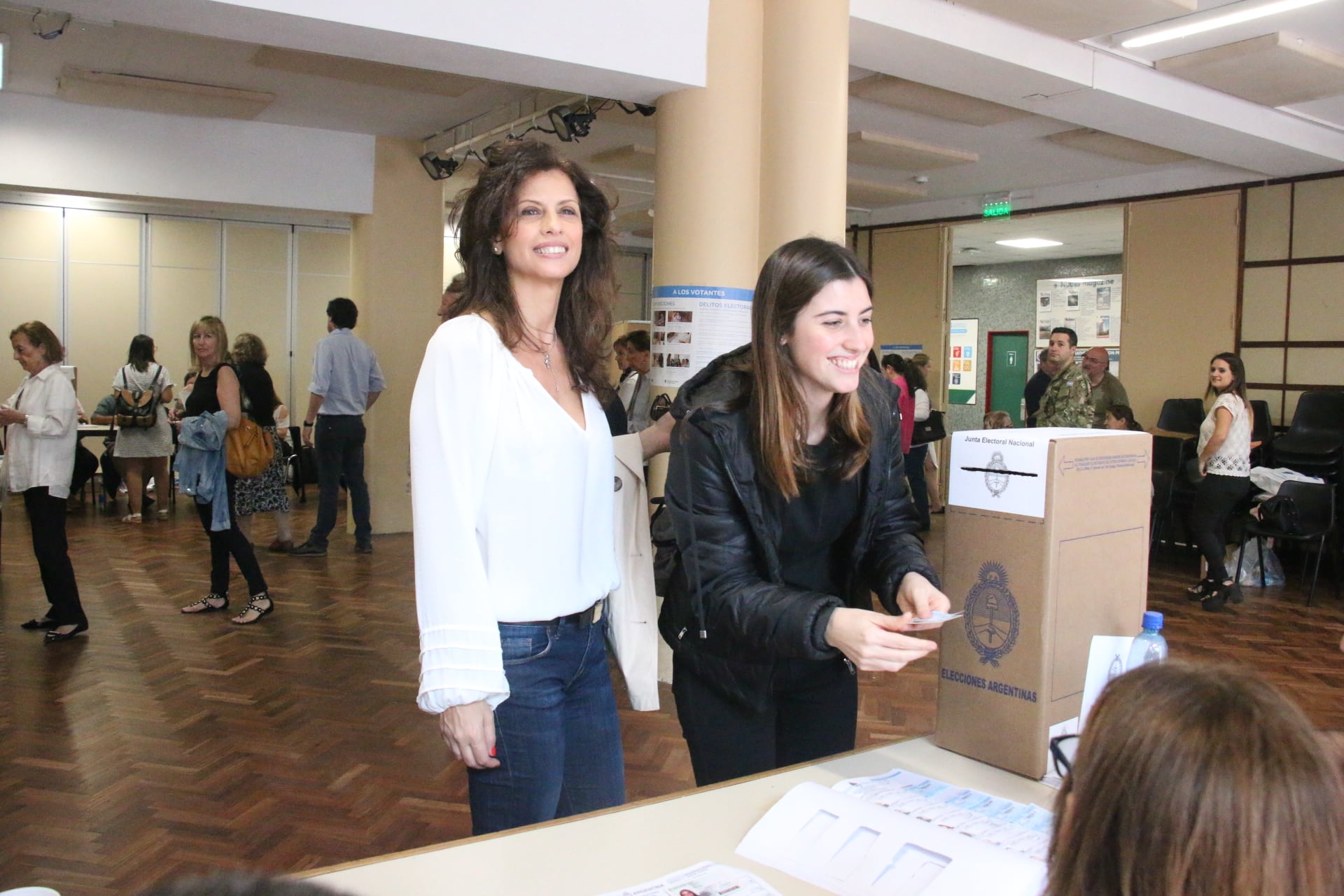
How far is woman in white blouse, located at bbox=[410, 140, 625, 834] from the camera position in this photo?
4.45 feet

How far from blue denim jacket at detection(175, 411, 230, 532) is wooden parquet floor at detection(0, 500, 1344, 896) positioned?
2.18ft

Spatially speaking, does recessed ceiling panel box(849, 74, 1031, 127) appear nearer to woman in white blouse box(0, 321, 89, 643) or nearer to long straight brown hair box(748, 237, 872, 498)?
woman in white blouse box(0, 321, 89, 643)

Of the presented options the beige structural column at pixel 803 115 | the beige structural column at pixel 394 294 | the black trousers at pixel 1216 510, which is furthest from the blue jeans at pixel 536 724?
the beige structural column at pixel 394 294

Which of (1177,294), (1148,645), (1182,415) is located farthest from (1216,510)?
(1148,645)

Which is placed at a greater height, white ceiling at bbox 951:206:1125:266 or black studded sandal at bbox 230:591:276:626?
white ceiling at bbox 951:206:1125:266

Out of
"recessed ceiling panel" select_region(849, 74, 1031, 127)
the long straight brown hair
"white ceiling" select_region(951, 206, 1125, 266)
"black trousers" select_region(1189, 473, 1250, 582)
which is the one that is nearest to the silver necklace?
the long straight brown hair

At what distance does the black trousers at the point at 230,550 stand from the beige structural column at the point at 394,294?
266 cm

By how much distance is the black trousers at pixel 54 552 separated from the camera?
446 centimetres

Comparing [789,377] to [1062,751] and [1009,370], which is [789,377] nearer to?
[1062,751]

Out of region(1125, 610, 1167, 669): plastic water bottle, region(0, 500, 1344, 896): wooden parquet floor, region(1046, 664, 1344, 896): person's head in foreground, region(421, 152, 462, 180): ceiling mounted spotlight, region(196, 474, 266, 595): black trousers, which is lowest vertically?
region(0, 500, 1344, 896): wooden parquet floor

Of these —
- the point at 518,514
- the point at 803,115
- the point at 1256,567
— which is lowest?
the point at 1256,567

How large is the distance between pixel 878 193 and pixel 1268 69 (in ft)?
13.0

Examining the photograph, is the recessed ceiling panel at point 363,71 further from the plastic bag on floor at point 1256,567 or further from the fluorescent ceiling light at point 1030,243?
the fluorescent ceiling light at point 1030,243

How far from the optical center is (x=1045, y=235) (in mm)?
11914
